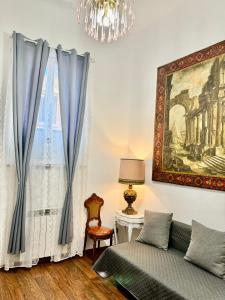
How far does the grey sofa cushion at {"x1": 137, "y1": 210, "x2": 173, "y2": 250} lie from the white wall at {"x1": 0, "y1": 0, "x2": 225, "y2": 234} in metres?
0.24

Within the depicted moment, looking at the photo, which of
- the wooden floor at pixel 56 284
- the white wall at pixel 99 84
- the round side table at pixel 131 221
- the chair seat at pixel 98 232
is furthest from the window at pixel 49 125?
the wooden floor at pixel 56 284

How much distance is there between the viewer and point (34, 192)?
3.08m

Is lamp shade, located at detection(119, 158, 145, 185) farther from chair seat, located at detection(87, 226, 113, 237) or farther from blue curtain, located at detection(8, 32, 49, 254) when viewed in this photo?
blue curtain, located at detection(8, 32, 49, 254)

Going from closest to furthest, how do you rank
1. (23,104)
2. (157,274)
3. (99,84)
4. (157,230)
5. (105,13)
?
(105,13) → (157,274) → (157,230) → (23,104) → (99,84)

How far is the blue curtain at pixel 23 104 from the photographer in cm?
287

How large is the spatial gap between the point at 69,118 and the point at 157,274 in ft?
6.89

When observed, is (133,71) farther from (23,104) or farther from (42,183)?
(42,183)

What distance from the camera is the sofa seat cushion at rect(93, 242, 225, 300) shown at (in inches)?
76.2

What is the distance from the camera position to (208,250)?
2.25 meters

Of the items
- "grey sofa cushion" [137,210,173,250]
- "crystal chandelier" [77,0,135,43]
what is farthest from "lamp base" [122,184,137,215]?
"crystal chandelier" [77,0,135,43]

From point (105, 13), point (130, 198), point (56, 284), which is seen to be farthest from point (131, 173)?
point (105, 13)

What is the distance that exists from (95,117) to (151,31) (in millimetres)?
1493

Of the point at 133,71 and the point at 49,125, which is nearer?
the point at 49,125

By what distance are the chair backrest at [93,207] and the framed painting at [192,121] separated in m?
0.89
